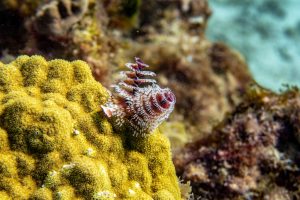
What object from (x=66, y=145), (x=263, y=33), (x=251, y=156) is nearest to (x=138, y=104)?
(x=66, y=145)

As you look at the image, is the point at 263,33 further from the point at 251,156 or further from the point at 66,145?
the point at 66,145

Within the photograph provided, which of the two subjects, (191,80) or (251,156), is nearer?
(251,156)

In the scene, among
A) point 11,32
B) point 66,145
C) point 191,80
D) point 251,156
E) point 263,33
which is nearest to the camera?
point 66,145

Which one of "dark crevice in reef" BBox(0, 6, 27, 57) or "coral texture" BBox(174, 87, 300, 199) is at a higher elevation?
"dark crevice in reef" BBox(0, 6, 27, 57)

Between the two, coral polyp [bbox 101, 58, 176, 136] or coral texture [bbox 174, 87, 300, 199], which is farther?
coral texture [bbox 174, 87, 300, 199]

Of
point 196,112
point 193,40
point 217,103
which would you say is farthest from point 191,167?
point 193,40

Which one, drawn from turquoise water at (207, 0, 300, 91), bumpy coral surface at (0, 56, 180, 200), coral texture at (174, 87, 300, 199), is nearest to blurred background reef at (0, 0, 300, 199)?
coral texture at (174, 87, 300, 199)

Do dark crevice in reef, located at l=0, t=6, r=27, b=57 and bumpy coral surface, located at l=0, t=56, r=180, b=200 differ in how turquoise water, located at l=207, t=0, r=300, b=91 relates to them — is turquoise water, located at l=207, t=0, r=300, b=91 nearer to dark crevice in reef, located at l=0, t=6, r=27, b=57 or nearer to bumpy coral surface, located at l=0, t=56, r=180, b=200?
dark crevice in reef, located at l=0, t=6, r=27, b=57
